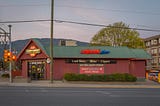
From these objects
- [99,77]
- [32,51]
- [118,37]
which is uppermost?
[118,37]

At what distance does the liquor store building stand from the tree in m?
21.5

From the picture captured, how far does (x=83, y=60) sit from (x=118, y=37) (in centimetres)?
2591

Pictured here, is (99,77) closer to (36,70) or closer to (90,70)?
(90,70)

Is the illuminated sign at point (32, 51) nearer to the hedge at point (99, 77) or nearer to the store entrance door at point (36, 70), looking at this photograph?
the store entrance door at point (36, 70)

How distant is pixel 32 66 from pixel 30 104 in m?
33.2

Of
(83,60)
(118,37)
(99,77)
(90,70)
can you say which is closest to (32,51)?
(83,60)

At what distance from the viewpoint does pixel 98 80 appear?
4025cm

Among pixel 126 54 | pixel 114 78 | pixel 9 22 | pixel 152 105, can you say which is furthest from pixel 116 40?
pixel 152 105

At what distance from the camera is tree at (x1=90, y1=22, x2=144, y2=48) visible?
68.9 m

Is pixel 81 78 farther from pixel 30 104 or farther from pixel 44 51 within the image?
pixel 30 104

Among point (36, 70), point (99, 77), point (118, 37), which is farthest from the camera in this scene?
point (118, 37)

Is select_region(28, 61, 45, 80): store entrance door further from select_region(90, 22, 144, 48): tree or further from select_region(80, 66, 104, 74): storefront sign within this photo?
select_region(90, 22, 144, 48): tree

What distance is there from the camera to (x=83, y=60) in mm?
45000

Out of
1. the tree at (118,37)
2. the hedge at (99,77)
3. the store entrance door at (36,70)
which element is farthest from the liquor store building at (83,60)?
the tree at (118,37)
